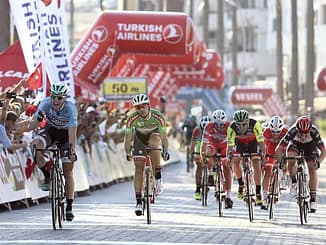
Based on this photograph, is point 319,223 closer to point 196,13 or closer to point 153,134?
point 153,134

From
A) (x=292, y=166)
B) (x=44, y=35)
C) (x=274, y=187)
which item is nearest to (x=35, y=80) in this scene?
(x=44, y=35)

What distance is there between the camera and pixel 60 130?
1755 cm

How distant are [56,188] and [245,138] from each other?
16.1ft

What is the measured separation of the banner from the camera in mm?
25750

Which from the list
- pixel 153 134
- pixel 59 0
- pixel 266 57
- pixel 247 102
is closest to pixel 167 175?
pixel 59 0

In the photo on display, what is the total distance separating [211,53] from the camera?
53.6m

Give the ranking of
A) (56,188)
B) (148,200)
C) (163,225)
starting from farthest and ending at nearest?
(148,200)
(163,225)
(56,188)

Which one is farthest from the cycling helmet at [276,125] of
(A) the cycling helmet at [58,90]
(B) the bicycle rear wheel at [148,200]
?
(A) the cycling helmet at [58,90]

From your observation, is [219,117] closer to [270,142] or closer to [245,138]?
[270,142]

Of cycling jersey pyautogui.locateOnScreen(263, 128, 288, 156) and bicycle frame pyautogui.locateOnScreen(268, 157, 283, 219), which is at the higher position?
cycling jersey pyautogui.locateOnScreen(263, 128, 288, 156)

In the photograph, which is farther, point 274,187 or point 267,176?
point 267,176

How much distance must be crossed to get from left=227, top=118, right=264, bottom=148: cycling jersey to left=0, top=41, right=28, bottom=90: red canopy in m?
8.30

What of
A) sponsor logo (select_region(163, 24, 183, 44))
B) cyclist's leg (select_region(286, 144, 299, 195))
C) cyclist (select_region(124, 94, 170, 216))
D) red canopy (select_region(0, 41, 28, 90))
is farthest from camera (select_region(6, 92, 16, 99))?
sponsor logo (select_region(163, 24, 183, 44))

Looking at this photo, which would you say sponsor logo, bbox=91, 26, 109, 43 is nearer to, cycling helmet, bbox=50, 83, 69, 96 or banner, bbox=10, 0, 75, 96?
banner, bbox=10, 0, 75, 96
